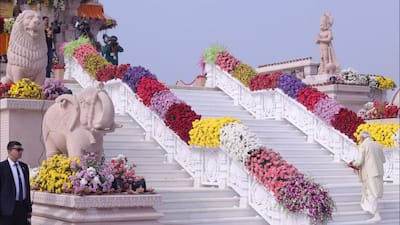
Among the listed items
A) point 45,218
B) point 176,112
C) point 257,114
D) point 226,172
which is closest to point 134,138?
point 176,112

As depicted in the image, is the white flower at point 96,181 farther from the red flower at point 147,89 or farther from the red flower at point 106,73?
the red flower at point 106,73

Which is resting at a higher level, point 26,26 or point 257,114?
point 26,26

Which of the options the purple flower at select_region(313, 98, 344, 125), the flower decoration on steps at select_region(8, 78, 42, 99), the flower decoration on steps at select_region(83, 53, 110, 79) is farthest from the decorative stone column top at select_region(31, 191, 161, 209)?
the flower decoration on steps at select_region(83, 53, 110, 79)

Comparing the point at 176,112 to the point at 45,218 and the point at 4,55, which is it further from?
the point at 4,55

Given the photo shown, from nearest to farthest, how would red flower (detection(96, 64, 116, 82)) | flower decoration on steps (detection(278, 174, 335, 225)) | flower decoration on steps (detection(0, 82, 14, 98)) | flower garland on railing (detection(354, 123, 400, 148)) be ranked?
flower decoration on steps (detection(278, 174, 335, 225))
flower decoration on steps (detection(0, 82, 14, 98))
flower garland on railing (detection(354, 123, 400, 148))
red flower (detection(96, 64, 116, 82))

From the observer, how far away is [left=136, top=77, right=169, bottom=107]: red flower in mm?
17797

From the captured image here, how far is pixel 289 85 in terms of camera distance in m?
19.8

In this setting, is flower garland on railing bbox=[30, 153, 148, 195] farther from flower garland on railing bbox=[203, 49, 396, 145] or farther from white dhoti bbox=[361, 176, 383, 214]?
Result: flower garland on railing bbox=[203, 49, 396, 145]

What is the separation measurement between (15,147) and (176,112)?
737 cm

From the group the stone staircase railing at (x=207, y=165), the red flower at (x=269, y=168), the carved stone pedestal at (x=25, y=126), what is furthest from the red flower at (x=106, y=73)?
the red flower at (x=269, y=168)

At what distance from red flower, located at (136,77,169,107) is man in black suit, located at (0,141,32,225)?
8138 mm

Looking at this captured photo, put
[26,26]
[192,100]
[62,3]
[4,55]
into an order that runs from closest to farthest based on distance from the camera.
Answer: [26,26] → [192,100] → [4,55] → [62,3]

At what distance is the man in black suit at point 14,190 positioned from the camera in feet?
31.2

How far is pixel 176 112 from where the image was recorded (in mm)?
16672
